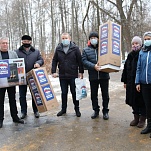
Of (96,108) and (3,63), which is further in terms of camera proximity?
(96,108)

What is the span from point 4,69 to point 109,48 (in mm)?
1961

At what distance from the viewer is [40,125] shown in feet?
14.3

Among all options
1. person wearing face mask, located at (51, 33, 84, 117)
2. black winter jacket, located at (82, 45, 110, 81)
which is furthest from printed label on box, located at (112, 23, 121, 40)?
person wearing face mask, located at (51, 33, 84, 117)

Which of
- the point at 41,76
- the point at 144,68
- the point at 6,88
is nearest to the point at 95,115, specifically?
the point at 41,76

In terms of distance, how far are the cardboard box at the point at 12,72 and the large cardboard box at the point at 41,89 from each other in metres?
0.19

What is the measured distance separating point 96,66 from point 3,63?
172cm

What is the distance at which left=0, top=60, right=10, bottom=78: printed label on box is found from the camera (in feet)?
13.5

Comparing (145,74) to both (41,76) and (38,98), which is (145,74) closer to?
(41,76)

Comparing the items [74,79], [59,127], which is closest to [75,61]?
[74,79]

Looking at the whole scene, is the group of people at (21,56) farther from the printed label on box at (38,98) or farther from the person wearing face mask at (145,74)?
the person wearing face mask at (145,74)

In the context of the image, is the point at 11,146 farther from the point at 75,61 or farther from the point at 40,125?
the point at 75,61

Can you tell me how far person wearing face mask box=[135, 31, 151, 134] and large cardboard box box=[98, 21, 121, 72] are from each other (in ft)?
1.78

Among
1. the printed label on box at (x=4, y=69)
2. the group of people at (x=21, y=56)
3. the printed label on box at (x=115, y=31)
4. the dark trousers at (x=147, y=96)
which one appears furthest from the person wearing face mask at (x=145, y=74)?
the printed label on box at (x=4, y=69)

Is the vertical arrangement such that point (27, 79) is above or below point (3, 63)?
below
